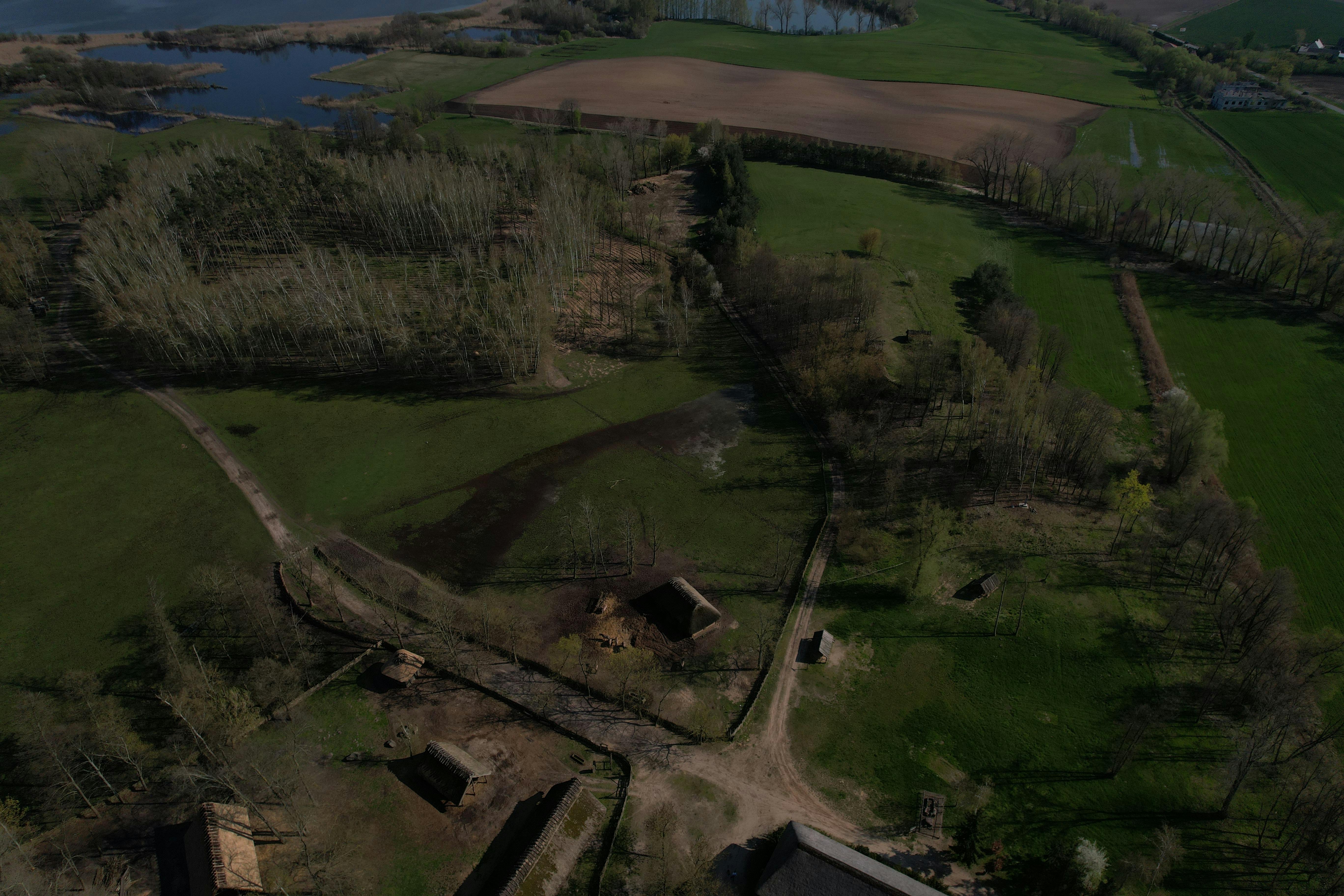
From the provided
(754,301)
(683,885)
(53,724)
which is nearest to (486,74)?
(754,301)

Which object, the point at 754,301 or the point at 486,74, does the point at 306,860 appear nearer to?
the point at 754,301

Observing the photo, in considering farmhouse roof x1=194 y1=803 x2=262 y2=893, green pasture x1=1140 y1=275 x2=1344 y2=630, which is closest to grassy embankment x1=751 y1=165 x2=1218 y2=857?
green pasture x1=1140 y1=275 x2=1344 y2=630

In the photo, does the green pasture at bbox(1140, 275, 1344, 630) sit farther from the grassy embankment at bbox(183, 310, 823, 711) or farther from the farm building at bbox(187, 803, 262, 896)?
the farm building at bbox(187, 803, 262, 896)

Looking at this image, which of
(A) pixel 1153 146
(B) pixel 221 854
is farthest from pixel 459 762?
(A) pixel 1153 146

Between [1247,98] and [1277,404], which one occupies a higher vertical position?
[1247,98]

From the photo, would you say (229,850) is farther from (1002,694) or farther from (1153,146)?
(1153,146)

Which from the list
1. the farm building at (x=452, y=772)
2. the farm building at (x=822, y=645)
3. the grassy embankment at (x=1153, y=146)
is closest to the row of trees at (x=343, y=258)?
the farm building at (x=452, y=772)
